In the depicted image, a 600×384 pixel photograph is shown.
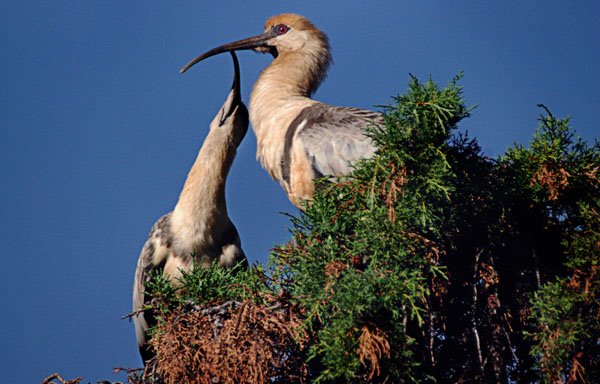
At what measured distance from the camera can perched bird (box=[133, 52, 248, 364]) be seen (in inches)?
251

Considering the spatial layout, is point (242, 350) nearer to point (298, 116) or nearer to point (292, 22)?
point (298, 116)

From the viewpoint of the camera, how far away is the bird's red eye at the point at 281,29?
789 centimetres

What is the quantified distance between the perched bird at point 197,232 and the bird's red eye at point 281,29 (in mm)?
1472

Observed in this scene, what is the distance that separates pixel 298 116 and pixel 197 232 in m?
1.22

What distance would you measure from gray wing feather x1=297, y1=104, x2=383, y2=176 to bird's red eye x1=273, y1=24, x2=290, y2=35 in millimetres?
1696

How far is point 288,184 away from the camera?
6.47 m

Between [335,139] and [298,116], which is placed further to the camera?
[298,116]

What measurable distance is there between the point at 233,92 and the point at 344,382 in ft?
12.0

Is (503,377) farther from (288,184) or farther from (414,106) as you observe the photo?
(288,184)

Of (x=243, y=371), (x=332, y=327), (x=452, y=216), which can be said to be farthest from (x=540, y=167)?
(x=243, y=371)

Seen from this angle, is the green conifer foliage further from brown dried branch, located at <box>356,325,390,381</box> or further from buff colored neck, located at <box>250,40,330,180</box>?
buff colored neck, located at <box>250,40,330,180</box>

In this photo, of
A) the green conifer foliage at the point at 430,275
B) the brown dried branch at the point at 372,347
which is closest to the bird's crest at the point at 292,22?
the green conifer foliage at the point at 430,275

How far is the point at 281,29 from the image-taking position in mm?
7914

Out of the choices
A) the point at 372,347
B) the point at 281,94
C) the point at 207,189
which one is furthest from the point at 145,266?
the point at 372,347
